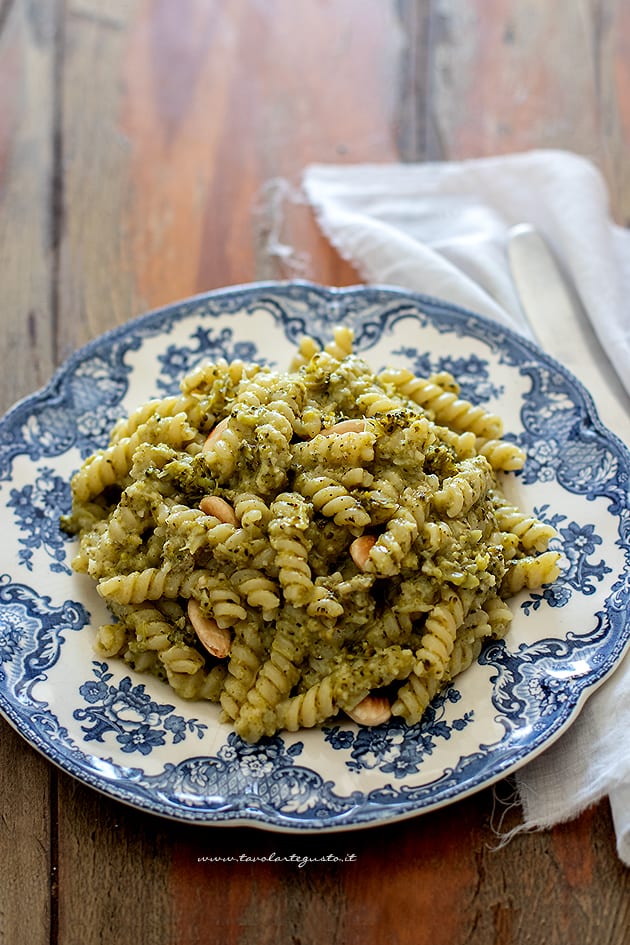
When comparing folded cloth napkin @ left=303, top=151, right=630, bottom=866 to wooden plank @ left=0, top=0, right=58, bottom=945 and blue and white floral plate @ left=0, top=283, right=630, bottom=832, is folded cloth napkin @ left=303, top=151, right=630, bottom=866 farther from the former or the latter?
wooden plank @ left=0, top=0, right=58, bottom=945

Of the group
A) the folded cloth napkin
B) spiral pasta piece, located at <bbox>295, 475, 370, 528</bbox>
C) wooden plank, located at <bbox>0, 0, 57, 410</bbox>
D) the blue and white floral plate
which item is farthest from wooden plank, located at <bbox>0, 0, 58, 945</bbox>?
the folded cloth napkin

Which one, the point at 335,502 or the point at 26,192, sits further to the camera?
the point at 26,192

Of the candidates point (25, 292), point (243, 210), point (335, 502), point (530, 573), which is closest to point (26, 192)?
point (25, 292)

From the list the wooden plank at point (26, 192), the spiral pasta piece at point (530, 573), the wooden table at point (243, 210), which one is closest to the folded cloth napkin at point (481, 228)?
the wooden table at point (243, 210)

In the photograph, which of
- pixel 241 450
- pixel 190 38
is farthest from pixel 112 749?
pixel 190 38

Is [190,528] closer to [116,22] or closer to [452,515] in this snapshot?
[452,515]

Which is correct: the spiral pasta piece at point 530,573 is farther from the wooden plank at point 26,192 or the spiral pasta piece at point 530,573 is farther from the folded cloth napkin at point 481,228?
the wooden plank at point 26,192

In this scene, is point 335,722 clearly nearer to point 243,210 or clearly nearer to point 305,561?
point 305,561
